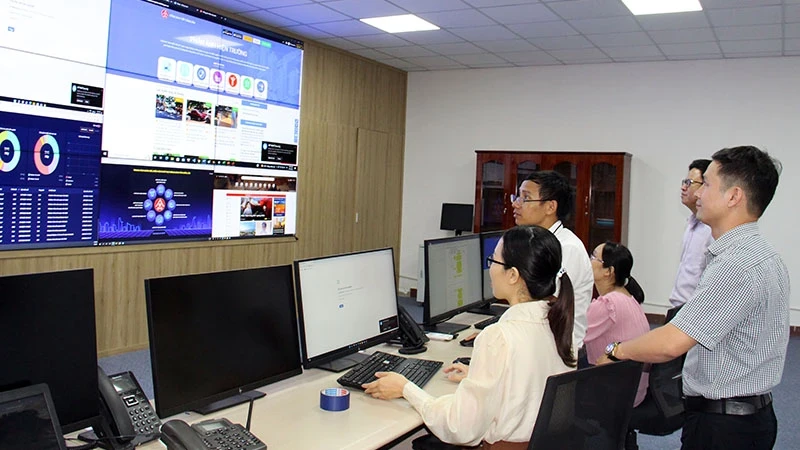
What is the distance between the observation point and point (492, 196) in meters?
7.32

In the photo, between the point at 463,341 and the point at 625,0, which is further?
the point at 625,0

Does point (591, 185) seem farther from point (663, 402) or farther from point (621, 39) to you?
point (663, 402)

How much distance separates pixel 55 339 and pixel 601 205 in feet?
19.8

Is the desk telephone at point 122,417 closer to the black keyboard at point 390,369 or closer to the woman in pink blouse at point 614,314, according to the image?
the black keyboard at point 390,369

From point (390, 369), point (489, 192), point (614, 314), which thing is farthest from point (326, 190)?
point (390, 369)

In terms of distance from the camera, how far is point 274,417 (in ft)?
6.33

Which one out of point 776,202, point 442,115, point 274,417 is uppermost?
point 442,115

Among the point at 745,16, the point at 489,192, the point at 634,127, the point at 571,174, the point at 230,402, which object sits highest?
the point at 745,16

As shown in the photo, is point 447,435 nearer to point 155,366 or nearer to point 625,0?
point 155,366

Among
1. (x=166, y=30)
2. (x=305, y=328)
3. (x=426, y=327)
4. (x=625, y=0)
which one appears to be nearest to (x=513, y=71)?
(x=625, y=0)

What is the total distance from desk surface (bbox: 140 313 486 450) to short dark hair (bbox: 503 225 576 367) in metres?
0.51

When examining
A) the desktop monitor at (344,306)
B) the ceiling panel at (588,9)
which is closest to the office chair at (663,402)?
the desktop monitor at (344,306)

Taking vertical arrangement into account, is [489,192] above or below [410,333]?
above

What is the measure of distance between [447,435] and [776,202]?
19.3ft
